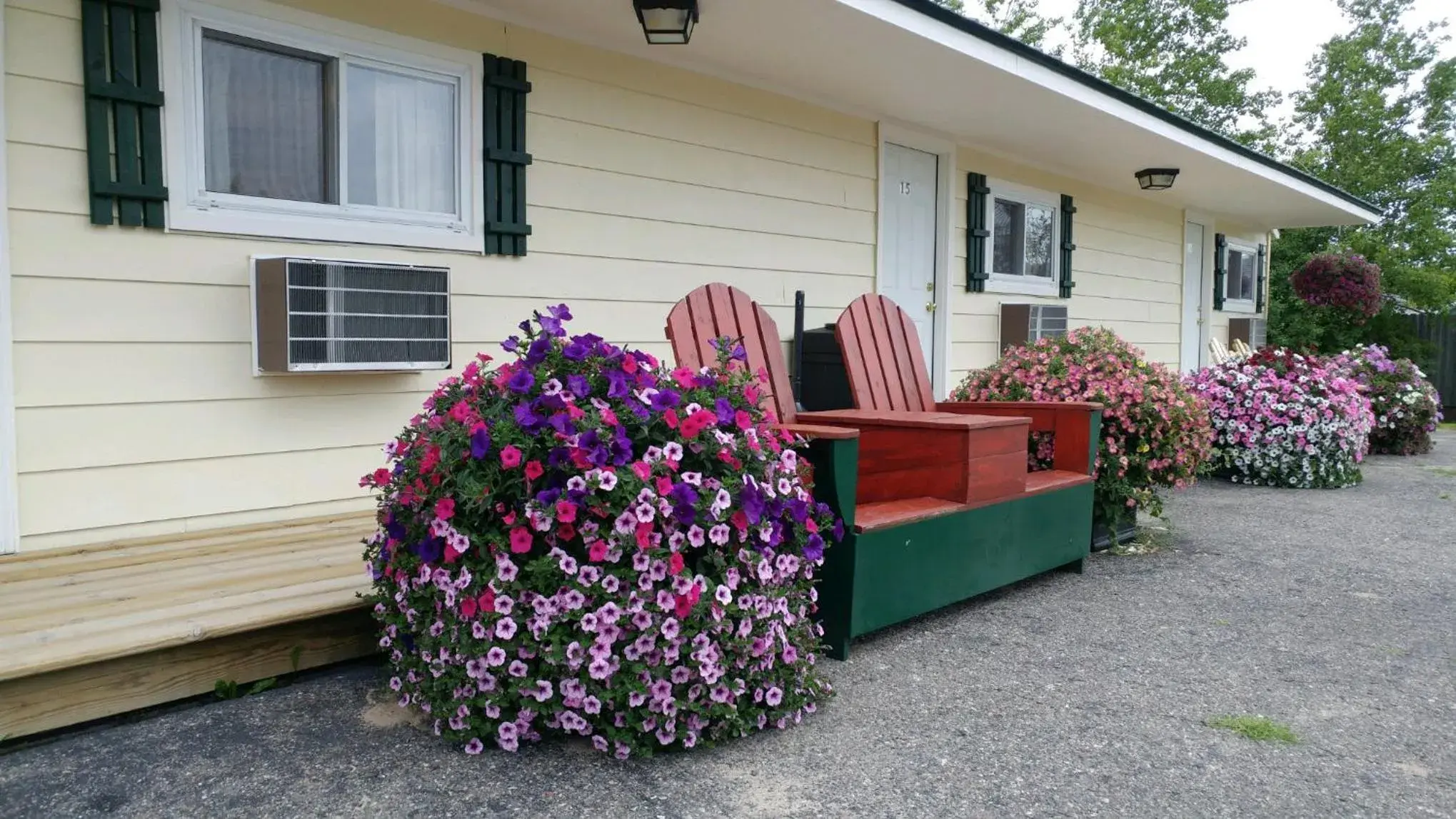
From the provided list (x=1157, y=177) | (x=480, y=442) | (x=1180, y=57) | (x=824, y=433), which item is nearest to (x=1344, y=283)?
(x=1157, y=177)

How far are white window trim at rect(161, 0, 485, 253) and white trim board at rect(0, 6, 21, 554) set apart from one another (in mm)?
391

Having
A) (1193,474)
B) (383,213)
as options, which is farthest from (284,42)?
(1193,474)

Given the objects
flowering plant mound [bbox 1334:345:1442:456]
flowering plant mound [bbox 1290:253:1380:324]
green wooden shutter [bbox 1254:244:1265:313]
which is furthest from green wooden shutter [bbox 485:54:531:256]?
flowering plant mound [bbox 1290:253:1380:324]

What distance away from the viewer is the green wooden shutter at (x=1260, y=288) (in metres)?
10.5

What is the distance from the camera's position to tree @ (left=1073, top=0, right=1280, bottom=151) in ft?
60.5

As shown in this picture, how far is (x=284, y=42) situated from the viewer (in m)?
3.12

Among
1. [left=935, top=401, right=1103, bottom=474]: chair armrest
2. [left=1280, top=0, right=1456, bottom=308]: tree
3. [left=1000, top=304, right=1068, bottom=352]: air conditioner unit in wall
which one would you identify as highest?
[left=1280, top=0, right=1456, bottom=308]: tree

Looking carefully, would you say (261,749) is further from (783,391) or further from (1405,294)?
(1405,294)

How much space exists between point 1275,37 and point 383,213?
20.7 meters

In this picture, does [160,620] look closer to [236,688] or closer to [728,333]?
[236,688]

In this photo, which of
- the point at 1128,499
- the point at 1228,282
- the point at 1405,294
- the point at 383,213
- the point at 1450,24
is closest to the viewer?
the point at 383,213

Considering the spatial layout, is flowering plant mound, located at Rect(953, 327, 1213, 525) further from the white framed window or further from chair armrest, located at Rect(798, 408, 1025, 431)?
the white framed window

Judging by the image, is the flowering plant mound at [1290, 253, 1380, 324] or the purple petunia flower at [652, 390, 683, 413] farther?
the flowering plant mound at [1290, 253, 1380, 324]

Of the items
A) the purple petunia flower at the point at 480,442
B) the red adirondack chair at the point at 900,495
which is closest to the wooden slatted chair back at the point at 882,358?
the red adirondack chair at the point at 900,495
